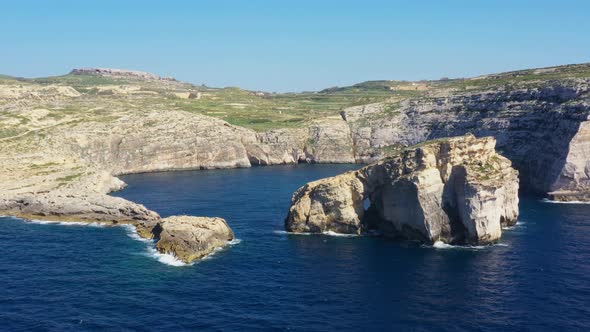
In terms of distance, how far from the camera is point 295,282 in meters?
63.9

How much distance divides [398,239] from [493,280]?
69.8 feet

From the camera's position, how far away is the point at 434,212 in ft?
257

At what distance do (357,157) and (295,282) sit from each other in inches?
5048

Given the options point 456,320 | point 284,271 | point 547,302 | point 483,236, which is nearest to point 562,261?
point 483,236

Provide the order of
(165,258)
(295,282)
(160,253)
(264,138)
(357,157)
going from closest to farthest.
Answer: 1. (295,282)
2. (165,258)
3. (160,253)
4. (357,157)
5. (264,138)

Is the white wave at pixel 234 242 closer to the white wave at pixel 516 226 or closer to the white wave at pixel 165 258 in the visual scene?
the white wave at pixel 165 258

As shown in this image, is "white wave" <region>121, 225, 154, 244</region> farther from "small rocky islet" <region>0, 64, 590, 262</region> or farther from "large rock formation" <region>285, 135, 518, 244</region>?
"large rock formation" <region>285, 135, 518, 244</region>

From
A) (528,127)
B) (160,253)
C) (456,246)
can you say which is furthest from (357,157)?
(160,253)

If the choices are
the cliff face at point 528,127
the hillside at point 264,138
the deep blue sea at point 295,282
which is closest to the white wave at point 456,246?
the deep blue sea at point 295,282

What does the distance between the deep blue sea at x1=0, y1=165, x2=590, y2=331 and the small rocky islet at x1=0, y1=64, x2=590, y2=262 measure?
4.55 metres

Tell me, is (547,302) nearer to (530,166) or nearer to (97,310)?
(97,310)

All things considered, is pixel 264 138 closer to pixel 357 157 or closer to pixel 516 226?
pixel 357 157

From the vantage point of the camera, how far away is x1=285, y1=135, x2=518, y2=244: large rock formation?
77.2 m

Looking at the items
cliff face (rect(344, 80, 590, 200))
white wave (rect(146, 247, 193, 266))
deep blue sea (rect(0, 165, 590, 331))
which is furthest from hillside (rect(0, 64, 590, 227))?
white wave (rect(146, 247, 193, 266))
